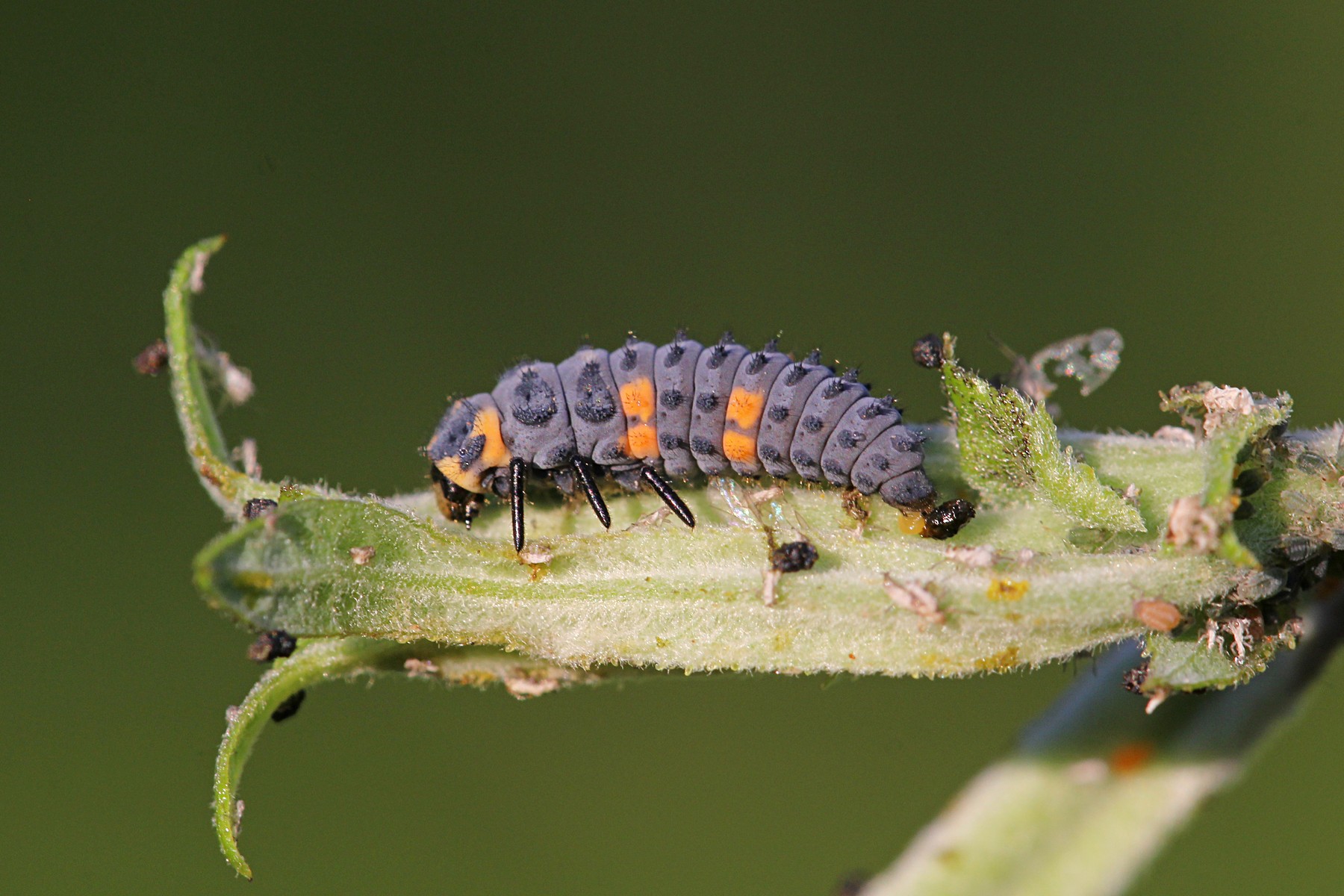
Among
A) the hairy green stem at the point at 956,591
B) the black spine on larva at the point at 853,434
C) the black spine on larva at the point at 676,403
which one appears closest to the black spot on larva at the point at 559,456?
the black spine on larva at the point at 676,403

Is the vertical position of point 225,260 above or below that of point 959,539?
above

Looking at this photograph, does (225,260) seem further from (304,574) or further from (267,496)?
(304,574)

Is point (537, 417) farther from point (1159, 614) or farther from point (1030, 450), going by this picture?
point (1159, 614)

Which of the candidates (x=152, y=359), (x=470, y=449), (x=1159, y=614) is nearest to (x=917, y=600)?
(x=1159, y=614)

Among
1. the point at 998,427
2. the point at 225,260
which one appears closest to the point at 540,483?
the point at 998,427

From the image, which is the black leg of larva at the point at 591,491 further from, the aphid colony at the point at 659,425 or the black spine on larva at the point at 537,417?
the black spine on larva at the point at 537,417

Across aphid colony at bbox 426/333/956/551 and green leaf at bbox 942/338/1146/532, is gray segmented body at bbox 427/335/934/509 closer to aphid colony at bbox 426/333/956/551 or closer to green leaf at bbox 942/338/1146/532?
aphid colony at bbox 426/333/956/551
